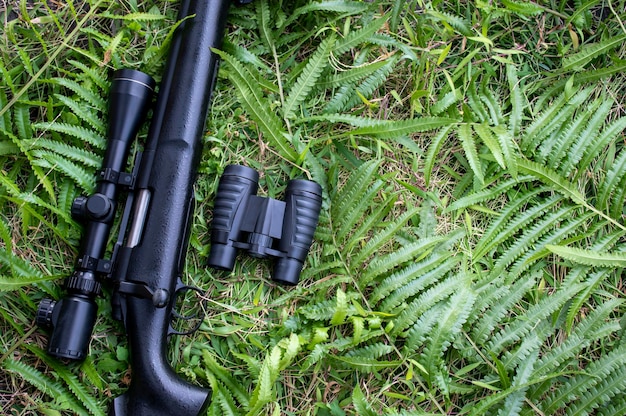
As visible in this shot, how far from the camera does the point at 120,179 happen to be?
10.2ft

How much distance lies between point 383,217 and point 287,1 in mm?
1416

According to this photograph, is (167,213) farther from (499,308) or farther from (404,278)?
(499,308)

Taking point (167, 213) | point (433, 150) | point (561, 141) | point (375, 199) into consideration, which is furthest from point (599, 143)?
point (167, 213)

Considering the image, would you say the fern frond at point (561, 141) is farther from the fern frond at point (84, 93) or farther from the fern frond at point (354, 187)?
the fern frond at point (84, 93)

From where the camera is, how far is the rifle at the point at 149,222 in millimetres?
2906

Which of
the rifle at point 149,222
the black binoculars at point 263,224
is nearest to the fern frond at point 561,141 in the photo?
the black binoculars at point 263,224

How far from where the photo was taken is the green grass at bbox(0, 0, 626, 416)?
314 cm

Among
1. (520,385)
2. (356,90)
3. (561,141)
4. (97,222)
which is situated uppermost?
(356,90)

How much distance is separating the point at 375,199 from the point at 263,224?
71 centimetres

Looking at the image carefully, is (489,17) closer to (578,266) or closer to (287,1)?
(287,1)

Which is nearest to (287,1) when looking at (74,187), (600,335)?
(74,187)

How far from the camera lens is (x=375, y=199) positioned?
3.45 meters

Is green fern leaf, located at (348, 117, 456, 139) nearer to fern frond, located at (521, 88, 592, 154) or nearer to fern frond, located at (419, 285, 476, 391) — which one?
fern frond, located at (521, 88, 592, 154)

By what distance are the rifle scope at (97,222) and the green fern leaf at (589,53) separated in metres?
2.45
